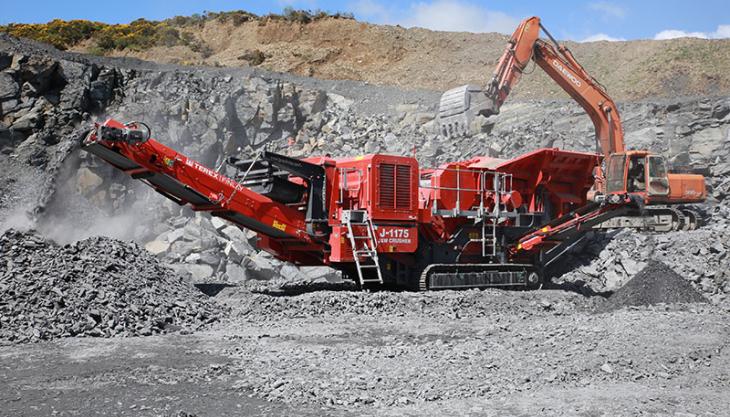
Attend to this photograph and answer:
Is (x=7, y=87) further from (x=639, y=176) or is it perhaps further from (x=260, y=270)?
(x=639, y=176)

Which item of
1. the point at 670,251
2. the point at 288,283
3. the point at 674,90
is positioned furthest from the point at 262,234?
the point at 674,90

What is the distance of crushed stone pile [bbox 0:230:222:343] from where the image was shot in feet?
27.0

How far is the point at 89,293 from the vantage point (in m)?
8.74

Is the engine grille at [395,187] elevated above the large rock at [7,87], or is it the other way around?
the large rock at [7,87]

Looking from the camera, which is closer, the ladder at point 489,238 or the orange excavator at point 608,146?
the ladder at point 489,238

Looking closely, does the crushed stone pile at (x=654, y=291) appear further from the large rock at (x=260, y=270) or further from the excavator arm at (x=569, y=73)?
the large rock at (x=260, y=270)

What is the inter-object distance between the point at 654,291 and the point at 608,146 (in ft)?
21.5

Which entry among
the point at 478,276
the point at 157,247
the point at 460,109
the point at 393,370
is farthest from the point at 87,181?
the point at 393,370

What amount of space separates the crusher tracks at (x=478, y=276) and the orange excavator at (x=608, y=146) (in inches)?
79.8

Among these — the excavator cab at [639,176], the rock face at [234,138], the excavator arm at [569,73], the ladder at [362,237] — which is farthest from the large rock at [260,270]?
the excavator arm at [569,73]

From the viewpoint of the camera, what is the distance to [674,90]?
3456cm

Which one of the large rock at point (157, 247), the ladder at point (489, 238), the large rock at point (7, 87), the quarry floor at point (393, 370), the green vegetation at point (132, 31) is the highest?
the green vegetation at point (132, 31)

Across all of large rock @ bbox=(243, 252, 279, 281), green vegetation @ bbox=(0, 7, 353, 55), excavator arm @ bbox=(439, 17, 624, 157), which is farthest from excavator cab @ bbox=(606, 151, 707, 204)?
green vegetation @ bbox=(0, 7, 353, 55)

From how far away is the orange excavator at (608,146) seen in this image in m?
14.0
